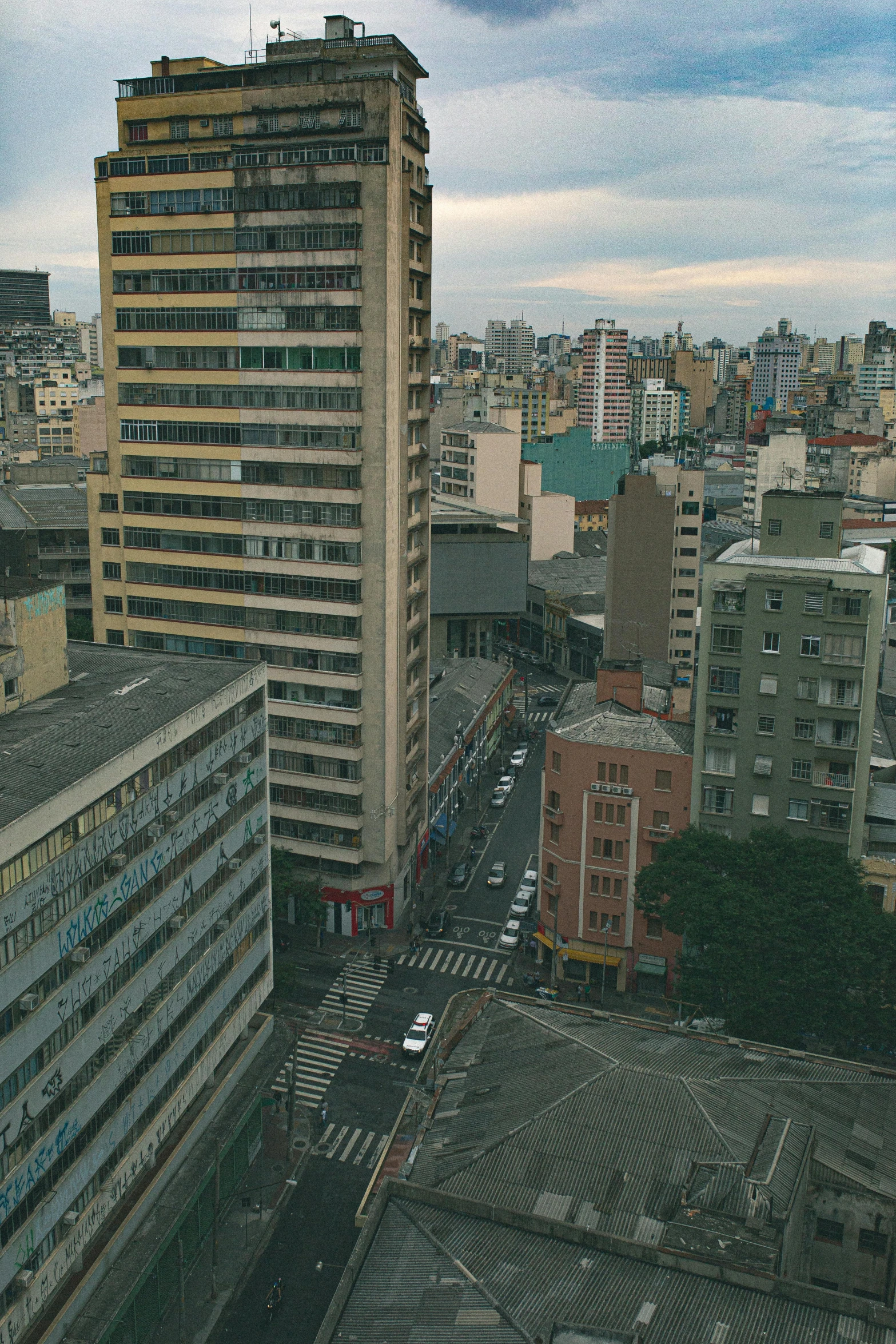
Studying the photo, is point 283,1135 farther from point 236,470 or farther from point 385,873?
point 236,470

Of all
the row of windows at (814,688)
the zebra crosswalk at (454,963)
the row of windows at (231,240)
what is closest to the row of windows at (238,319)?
the row of windows at (231,240)

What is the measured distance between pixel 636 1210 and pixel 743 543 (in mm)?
52915

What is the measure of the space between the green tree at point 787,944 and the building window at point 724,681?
1001 cm

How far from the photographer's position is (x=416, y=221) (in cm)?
→ 8688

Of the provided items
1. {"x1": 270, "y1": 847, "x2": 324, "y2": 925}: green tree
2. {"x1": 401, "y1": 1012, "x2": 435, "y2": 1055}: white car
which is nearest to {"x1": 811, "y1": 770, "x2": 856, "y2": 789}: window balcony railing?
{"x1": 401, "y1": 1012, "x2": 435, "y2": 1055}: white car

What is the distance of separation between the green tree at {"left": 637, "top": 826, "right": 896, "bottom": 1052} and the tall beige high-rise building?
2898cm

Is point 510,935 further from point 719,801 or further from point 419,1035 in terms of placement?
point 719,801

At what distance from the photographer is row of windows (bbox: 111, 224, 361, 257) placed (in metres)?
80.6

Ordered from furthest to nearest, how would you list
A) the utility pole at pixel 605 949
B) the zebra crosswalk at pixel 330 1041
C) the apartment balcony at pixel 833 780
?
the utility pole at pixel 605 949 < the apartment balcony at pixel 833 780 < the zebra crosswalk at pixel 330 1041

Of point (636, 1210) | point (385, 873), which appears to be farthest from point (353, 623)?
point (636, 1210)

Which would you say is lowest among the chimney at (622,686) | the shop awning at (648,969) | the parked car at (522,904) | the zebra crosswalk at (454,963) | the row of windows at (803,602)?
the zebra crosswalk at (454,963)

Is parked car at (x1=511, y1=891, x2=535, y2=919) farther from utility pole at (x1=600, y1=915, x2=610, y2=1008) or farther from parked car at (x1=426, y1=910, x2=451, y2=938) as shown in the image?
utility pole at (x1=600, y1=915, x2=610, y2=1008)

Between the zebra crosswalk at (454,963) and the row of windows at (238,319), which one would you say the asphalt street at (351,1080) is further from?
the row of windows at (238,319)

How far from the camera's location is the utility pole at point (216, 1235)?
55.9m
